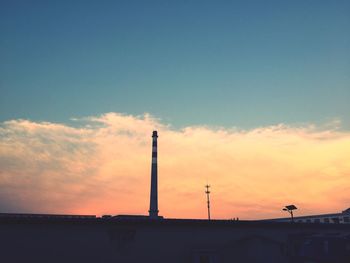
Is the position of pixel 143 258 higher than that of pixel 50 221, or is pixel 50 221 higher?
pixel 50 221

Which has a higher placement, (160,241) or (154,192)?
(154,192)

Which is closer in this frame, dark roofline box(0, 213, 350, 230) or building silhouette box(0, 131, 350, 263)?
building silhouette box(0, 131, 350, 263)

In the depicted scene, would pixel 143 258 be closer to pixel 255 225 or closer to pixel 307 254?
pixel 255 225

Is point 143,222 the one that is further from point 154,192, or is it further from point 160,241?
point 154,192

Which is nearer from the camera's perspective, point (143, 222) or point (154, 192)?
point (143, 222)

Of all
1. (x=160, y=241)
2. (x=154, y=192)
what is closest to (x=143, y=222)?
(x=160, y=241)

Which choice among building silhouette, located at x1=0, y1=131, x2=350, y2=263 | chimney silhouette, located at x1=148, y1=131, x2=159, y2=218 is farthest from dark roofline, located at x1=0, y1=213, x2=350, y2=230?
chimney silhouette, located at x1=148, y1=131, x2=159, y2=218

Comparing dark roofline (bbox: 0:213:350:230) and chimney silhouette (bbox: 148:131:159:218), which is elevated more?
chimney silhouette (bbox: 148:131:159:218)

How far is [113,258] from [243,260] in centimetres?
701

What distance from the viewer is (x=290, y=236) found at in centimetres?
1886

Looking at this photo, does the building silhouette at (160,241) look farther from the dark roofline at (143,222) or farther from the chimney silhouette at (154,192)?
the chimney silhouette at (154,192)

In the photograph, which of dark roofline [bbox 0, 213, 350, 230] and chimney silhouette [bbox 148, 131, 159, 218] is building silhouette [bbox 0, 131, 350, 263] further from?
chimney silhouette [bbox 148, 131, 159, 218]

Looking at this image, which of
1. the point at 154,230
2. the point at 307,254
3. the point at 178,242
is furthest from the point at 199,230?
the point at 307,254

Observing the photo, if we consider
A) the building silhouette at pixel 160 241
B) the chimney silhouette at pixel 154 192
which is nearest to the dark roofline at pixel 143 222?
the building silhouette at pixel 160 241
